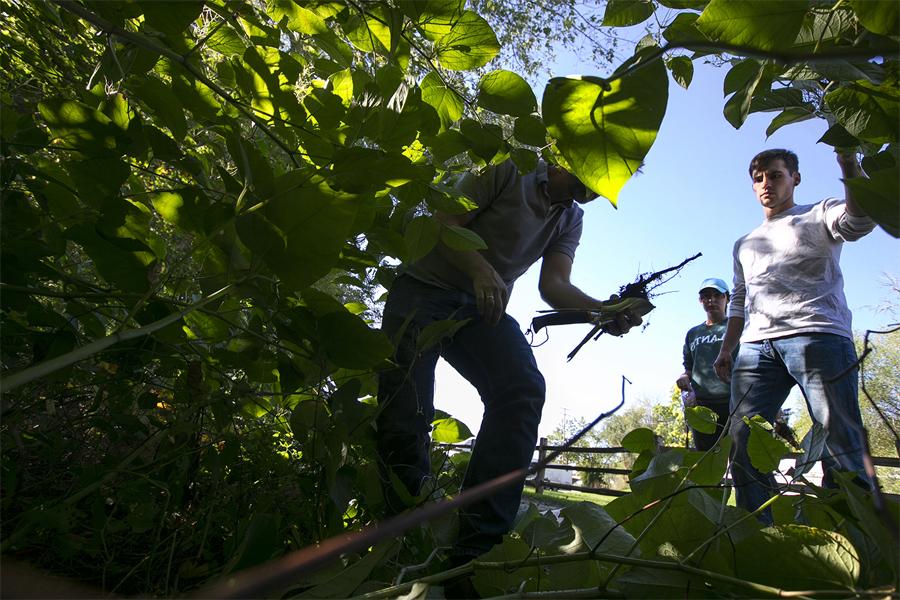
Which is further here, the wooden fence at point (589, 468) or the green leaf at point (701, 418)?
the green leaf at point (701, 418)

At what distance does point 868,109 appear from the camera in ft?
1.82

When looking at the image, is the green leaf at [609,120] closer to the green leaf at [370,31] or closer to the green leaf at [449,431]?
the green leaf at [370,31]

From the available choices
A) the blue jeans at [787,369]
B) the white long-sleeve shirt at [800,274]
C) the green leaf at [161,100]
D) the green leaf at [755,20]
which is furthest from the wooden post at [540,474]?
the white long-sleeve shirt at [800,274]

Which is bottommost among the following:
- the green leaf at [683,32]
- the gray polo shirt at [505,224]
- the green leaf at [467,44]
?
the green leaf at [683,32]

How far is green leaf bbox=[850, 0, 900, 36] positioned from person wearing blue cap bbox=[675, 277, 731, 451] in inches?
154

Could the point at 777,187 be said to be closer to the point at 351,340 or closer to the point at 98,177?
the point at 351,340

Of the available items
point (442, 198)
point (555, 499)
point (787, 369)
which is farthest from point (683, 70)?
point (555, 499)

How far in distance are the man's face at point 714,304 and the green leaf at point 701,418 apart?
3884mm

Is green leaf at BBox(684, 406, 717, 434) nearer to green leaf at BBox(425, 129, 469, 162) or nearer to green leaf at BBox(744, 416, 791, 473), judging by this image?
green leaf at BBox(744, 416, 791, 473)

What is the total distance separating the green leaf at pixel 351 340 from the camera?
722 millimetres

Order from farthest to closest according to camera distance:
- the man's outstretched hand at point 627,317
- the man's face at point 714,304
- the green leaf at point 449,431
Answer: the man's face at point 714,304 < the man's outstretched hand at point 627,317 < the green leaf at point 449,431

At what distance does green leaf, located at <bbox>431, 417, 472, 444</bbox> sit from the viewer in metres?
1.44

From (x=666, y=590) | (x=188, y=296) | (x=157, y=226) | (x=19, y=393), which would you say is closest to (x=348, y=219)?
(x=666, y=590)

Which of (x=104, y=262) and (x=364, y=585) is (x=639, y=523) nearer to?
(x=364, y=585)
